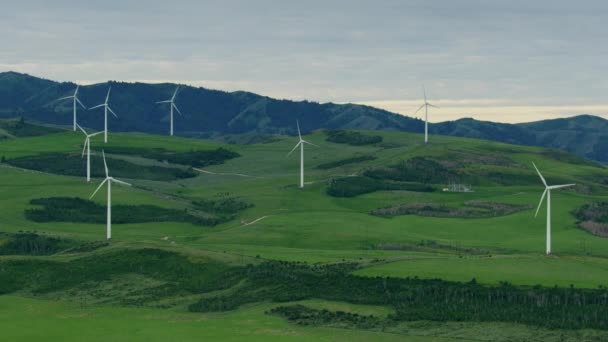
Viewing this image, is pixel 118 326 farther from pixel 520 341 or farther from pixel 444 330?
pixel 520 341

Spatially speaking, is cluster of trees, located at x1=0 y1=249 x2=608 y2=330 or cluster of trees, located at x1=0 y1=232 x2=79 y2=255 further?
cluster of trees, located at x1=0 y1=232 x2=79 y2=255

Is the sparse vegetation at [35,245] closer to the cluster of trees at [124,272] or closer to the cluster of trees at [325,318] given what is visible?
the cluster of trees at [124,272]

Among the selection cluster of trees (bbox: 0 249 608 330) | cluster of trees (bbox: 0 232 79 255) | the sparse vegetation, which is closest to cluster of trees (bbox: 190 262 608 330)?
cluster of trees (bbox: 0 249 608 330)

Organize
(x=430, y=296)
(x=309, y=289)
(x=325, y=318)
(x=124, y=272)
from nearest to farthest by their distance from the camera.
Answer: (x=325, y=318) → (x=430, y=296) → (x=309, y=289) → (x=124, y=272)

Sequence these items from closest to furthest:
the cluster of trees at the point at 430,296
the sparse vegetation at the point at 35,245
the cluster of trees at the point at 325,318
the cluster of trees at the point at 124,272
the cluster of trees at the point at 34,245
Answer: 1. the cluster of trees at the point at 430,296
2. the cluster of trees at the point at 325,318
3. the cluster of trees at the point at 124,272
4. the sparse vegetation at the point at 35,245
5. the cluster of trees at the point at 34,245

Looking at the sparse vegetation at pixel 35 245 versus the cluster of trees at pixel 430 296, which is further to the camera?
the sparse vegetation at pixel 35 245

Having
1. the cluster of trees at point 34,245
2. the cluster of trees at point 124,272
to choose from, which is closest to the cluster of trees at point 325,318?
the cluster of trees at point 124,272

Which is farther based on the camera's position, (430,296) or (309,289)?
(309,289)

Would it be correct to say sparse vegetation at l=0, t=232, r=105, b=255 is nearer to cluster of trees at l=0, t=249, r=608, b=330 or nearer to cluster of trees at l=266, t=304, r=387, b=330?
cluster of trees at l=0, t=249, r=608, b=330

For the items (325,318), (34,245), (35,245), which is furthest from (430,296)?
(34,245)

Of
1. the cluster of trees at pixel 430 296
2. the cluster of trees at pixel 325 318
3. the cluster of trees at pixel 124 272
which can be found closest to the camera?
the cluster of trees at pixel 430 296

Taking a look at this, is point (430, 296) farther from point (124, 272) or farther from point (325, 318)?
point (124, 272)
